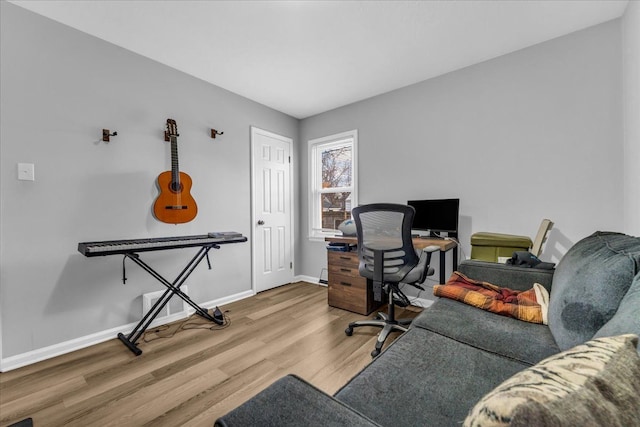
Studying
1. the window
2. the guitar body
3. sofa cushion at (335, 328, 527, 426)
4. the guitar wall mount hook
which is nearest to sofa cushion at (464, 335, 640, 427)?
sofa cushion at (335, 328, 527, 426)

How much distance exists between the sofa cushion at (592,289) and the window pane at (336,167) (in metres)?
2.70

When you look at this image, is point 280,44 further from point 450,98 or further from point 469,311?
point 469,311

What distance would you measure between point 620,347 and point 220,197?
3.15 m

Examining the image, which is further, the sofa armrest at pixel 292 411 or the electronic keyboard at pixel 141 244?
the electronic keyboard at pixel 141 244

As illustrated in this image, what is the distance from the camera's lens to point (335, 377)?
1691 millimetres

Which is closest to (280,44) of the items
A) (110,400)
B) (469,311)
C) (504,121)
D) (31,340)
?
(504,121)

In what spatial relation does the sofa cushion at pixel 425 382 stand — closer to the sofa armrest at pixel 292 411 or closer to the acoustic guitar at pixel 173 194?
the sofa armrest at pixel 292 411

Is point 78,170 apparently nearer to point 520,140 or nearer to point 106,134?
point 106,134

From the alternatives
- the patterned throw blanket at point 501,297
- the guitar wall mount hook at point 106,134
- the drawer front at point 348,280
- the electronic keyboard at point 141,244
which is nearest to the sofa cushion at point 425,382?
the patterned throw blanket at point 501,297

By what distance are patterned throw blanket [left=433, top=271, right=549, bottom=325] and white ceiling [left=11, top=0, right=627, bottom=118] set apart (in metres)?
1.99

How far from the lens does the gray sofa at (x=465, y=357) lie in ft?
1.80

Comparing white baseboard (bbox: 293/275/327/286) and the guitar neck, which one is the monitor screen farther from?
the guitar neck

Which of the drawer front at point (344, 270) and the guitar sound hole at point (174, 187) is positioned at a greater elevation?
the guitar sound hole at point (174, 187)

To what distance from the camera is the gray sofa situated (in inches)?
21.6
